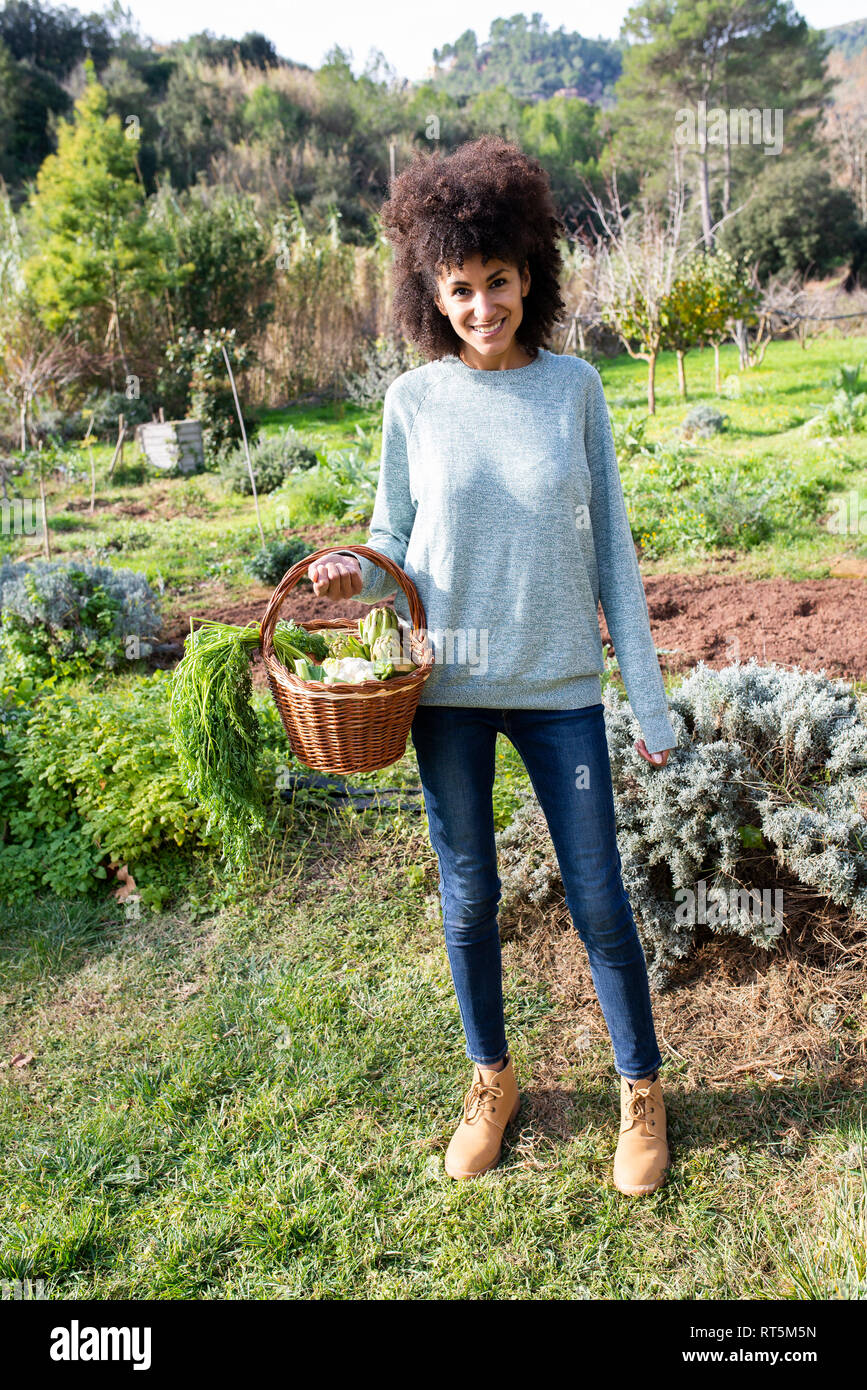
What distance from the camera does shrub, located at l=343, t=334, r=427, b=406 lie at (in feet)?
35.4

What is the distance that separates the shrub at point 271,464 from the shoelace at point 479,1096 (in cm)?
666

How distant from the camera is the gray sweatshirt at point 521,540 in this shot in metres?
1.69

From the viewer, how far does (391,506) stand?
1.89 metres

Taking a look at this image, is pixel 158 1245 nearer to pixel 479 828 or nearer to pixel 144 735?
pixel 479 828

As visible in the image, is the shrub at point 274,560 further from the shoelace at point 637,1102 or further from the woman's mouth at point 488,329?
the shoelace at point 637,1102

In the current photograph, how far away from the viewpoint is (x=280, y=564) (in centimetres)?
530

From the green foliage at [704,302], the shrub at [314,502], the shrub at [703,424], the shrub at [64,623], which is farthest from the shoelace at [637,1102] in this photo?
the green foliage at [704,302]

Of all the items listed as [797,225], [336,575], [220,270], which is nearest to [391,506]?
[336,575]

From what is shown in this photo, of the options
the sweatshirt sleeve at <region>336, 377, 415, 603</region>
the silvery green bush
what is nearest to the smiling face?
the sweatshirt sleeve at <region>336, 377, 415, 603</region>

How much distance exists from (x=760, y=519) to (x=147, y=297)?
369 inches

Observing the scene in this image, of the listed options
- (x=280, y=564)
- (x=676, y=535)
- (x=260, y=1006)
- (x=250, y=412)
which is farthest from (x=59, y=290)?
(x=260, y=1006)

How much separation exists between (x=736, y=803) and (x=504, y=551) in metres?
1.16

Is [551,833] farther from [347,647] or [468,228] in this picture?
[468,228]
